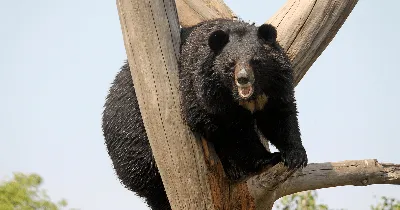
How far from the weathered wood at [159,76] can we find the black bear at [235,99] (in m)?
0.08

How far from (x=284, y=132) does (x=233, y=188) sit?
55 centimetres

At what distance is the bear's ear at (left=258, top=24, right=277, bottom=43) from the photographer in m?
3.73

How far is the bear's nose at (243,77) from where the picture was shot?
340 centimetres

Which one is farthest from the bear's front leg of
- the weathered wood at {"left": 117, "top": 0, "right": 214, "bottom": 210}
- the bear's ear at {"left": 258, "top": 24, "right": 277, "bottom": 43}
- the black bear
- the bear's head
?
the weathered wood at {"left": 117, "top": 0, "right": 214, "bottom": 210}

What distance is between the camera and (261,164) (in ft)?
12.7

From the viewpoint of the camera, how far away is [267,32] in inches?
148

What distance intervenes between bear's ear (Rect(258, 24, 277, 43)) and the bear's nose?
43 cm

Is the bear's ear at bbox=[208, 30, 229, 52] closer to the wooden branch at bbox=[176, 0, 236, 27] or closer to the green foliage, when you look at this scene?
the wooden branch at bbox=[176, 0, 236, 27]

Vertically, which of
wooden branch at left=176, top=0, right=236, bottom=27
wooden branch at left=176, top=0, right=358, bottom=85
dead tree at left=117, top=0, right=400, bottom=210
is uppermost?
wooden branch at left=176, top=0, right=236, bottom=27

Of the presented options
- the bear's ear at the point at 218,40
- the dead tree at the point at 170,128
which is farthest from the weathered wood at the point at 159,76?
the bear's ear at the point at 218,40

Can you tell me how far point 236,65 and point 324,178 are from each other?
220cm

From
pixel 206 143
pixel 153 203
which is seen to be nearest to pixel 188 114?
pixel 206 143

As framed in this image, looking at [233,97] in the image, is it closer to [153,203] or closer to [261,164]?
[261,164]

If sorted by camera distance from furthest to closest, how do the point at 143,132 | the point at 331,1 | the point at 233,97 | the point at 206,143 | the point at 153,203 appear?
the point at 331,1 < the point at 153,203 < the point at 143,132 < the point at 206,143 < the point at 233,97
